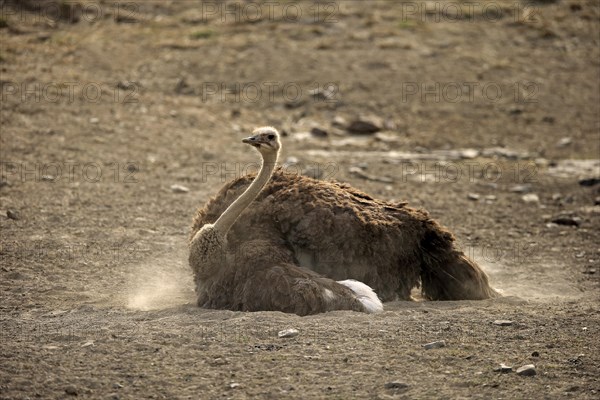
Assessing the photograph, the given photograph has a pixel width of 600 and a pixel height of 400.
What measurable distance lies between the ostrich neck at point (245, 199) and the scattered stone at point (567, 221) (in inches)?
193

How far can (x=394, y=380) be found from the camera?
6.62 meters

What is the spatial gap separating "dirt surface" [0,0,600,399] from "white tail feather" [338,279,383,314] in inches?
8.3

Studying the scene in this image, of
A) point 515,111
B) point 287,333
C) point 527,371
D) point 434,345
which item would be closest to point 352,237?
point 287,333

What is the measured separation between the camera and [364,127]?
16.1m

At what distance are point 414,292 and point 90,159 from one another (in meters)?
5.44

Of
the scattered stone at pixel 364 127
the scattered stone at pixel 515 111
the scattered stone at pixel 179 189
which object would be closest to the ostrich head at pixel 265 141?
the scattered stone at pixel 179 189

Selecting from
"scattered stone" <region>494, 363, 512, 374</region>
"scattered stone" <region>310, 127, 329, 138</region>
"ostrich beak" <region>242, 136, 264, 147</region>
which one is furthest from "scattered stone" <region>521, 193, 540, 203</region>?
"scattered stone" <region>494, 363, 512, 374</region>

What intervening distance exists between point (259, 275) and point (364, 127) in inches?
328

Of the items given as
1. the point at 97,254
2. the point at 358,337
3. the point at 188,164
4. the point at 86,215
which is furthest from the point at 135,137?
the point at 358,337

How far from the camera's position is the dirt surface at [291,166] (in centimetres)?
687

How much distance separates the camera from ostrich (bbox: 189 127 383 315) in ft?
26.2

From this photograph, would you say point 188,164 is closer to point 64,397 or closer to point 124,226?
point 124,226

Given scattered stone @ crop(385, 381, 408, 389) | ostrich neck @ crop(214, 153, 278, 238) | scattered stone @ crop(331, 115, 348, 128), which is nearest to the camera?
scattered stone @ crop(385, 381, 408, 389)

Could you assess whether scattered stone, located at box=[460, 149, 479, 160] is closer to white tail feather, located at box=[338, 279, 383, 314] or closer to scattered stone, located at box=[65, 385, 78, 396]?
white tail feather, located at box=[338, 279, 383, 314]
